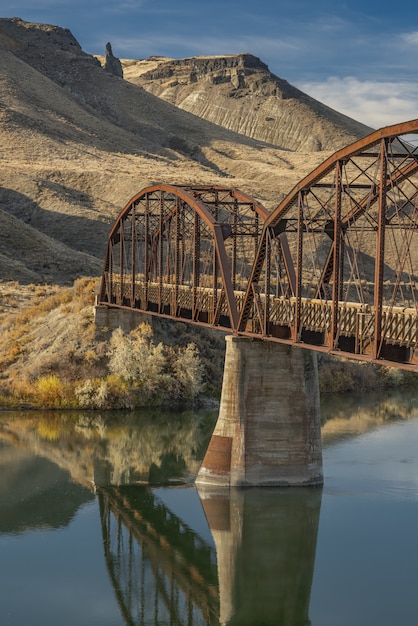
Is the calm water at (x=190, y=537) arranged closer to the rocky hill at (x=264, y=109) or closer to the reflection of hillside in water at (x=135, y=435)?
the reflection of hillside in water at (x=135, y=435)

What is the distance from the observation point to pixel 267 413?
92.0ft

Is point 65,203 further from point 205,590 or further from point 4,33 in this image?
point 4,33

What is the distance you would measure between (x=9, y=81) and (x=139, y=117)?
25.2m

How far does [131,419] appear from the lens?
40062 mm

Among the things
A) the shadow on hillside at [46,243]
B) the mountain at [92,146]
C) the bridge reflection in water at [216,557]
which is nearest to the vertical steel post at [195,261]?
the bridge reflection in water at [216,557]

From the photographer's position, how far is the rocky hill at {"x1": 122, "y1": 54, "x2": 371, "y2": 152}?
6506 inches

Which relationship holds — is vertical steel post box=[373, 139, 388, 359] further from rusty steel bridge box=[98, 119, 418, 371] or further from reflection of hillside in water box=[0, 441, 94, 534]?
reflection of hillside in water box=[0, 441, 94, 534]

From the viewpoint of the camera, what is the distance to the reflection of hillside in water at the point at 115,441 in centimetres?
3262

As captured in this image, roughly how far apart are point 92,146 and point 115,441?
265 feet

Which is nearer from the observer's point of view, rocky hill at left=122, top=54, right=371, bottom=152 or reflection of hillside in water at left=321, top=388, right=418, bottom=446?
reflection of hillside in water at left=321, top=388, right=418, bottom=446

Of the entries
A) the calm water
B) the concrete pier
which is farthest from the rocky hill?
the concrete pier

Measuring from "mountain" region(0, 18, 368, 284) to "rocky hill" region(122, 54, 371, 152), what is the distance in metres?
0.32

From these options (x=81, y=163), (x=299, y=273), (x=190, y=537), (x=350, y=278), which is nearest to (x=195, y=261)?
(x=299, y=273)

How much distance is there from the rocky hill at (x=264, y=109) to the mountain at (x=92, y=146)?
32 cm
